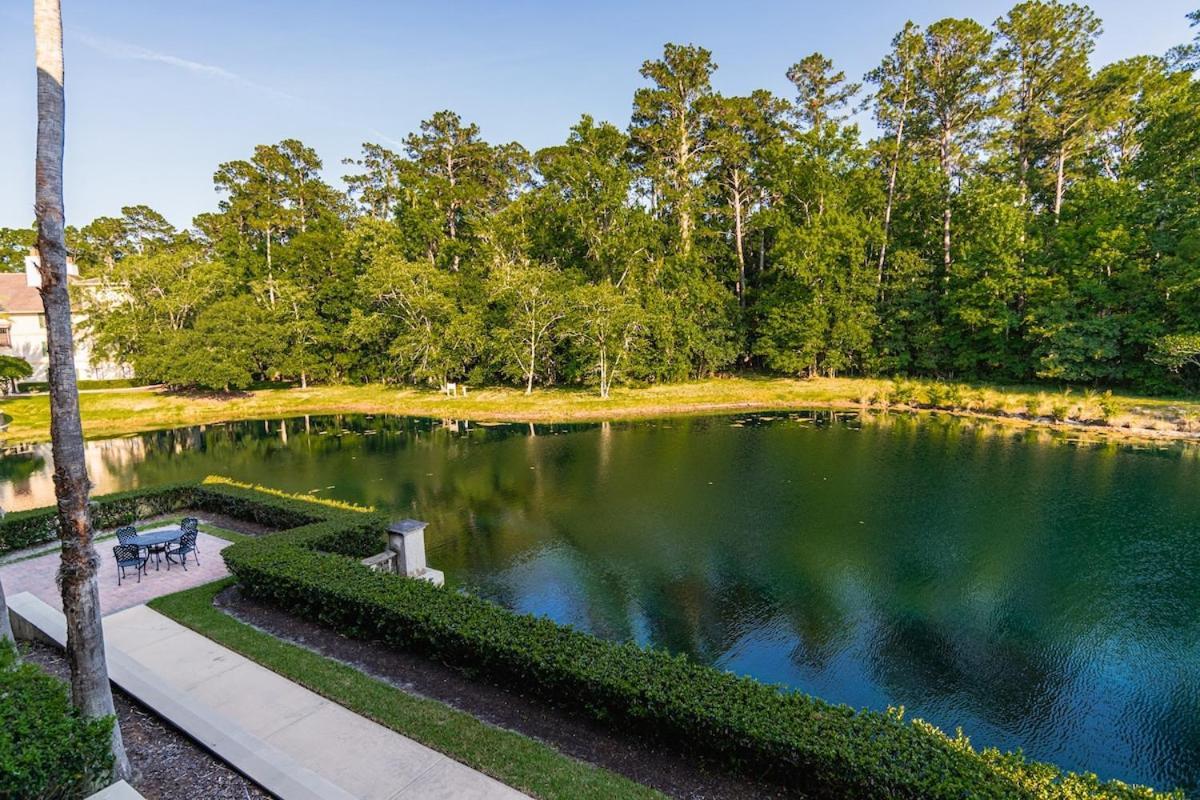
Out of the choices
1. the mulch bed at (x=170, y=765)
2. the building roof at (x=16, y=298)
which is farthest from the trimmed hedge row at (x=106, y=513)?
the building roof at (x=16, y=298)

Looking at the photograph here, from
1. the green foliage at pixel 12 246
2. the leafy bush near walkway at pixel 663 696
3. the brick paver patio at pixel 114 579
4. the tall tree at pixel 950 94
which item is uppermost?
the tall tree at pixel 950 94

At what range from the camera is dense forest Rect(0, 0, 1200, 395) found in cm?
3042

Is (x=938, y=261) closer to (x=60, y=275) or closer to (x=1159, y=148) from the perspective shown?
(x=1159, y=148)

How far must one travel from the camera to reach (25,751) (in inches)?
150

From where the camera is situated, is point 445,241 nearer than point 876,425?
No

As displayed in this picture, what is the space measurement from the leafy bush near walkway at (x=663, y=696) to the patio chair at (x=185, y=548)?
1624 millimetres

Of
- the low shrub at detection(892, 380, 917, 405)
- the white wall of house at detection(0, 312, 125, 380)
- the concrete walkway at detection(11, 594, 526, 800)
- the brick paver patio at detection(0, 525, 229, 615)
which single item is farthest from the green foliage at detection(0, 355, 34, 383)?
the low shrub at detection(892, 380, 917, 405)

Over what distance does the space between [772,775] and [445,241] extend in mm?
43386

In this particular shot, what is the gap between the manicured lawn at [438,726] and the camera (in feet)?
16.4

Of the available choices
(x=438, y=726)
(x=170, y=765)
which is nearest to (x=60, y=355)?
(x=170, y=765)

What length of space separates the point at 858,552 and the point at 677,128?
34.5 meters

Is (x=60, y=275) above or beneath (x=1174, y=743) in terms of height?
above

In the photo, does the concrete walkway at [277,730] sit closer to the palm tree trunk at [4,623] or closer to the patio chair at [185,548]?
the palm tree trunk at [4,623]

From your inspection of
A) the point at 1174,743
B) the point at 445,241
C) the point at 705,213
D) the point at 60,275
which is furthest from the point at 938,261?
the point at 60,275
